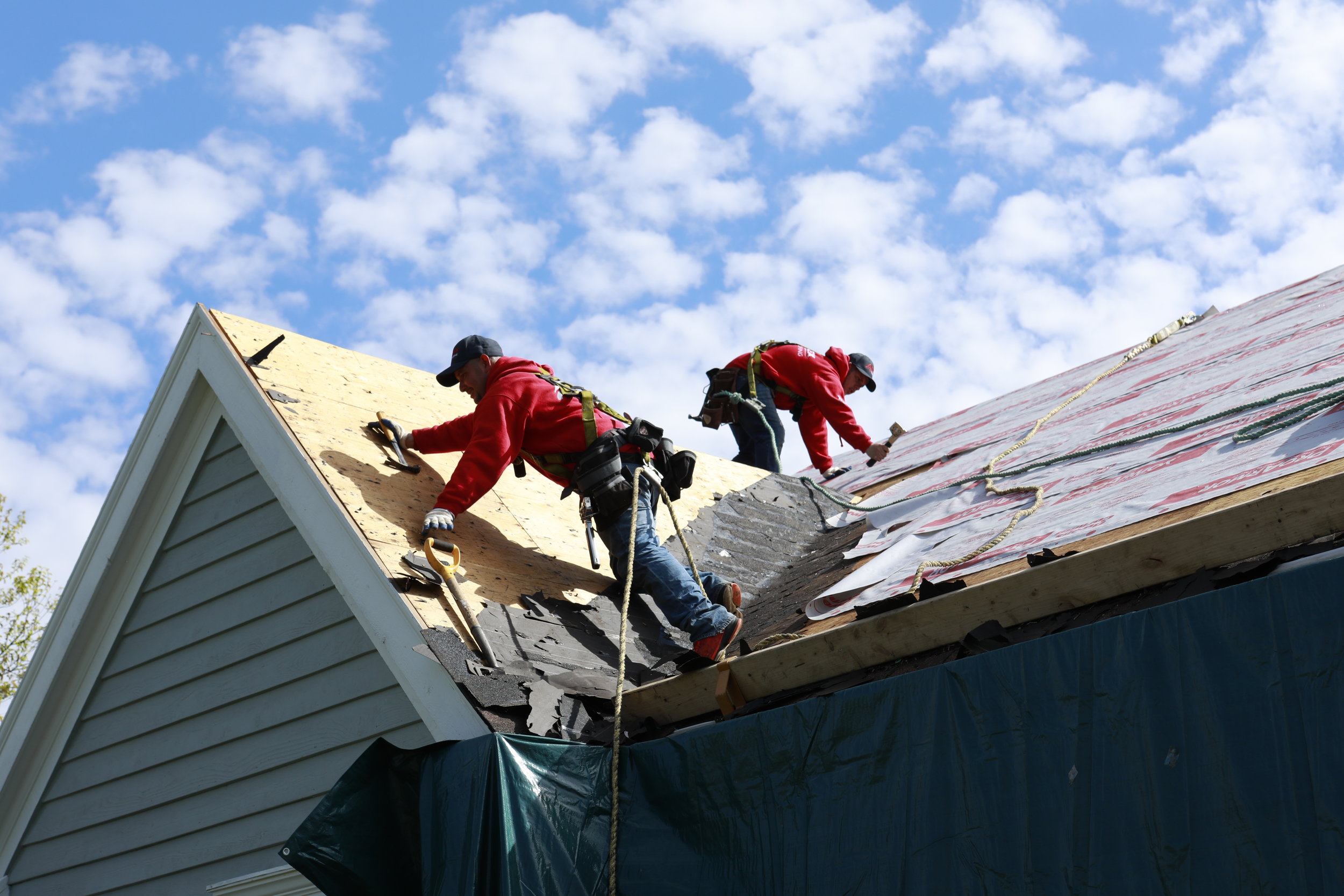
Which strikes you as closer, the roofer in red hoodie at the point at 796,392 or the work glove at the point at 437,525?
the work glove at the point at 437,525

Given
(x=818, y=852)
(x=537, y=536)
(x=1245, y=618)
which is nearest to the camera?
(x=1245, y=618)

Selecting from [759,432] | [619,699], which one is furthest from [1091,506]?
[759,432]

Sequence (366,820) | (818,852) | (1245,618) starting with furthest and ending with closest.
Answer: (366,820) < (818,852) < (1245,618)

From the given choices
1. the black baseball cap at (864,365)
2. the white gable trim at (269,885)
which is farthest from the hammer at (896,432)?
the white gable trim at (269,885)

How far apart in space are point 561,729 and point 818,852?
1.05 m

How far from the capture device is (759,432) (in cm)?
896

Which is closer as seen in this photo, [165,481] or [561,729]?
[561,729]

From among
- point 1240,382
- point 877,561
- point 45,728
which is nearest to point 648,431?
point 877,561

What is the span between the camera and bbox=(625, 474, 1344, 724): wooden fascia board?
8.77 ft

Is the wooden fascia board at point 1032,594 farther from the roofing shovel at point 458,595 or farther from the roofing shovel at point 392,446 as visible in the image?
the roofing shovel at point 392,446

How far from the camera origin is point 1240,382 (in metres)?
5.20

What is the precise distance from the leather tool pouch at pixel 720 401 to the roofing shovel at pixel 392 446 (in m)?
4.03

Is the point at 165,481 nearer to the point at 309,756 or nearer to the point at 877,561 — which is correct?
the point at 309,756

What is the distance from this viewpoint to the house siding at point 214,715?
15.1 ft
